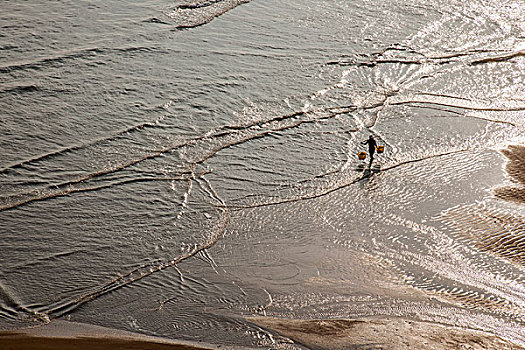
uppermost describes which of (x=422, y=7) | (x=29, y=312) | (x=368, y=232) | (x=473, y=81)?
(x=422, y=7)

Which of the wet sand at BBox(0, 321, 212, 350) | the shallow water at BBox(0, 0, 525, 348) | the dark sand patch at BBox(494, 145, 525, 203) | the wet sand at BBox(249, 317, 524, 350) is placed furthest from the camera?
the dark sand patch at BBox(494, 145, 525, 203)

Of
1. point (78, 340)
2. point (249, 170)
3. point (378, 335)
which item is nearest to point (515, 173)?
point (249, 170)

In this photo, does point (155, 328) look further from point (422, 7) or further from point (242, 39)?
point (422, 7)

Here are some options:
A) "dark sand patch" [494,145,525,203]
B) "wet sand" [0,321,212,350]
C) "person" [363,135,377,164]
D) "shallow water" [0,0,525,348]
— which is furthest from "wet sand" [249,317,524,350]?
"person" [363,135,377,164]

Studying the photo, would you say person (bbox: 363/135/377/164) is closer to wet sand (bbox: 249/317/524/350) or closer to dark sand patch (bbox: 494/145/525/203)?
dark sand patch (bbox: 494/145/525/203)

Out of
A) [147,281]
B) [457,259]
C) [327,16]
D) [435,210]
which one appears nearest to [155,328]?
[147,281]

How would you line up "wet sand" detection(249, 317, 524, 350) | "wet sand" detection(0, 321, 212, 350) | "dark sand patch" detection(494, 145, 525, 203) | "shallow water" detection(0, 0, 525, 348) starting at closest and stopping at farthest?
1. "wet sand" detection(0, 321, 212, 350)
2. "wet sand" detection(249, 317, 524, 350)
3. "shallow water" detection(0, 0, 525, 348)
4. "dark sand patch" detection(494, 145, 525, 203)

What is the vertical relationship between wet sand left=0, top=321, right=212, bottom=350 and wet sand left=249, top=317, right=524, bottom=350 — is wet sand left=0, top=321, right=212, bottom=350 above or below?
below
